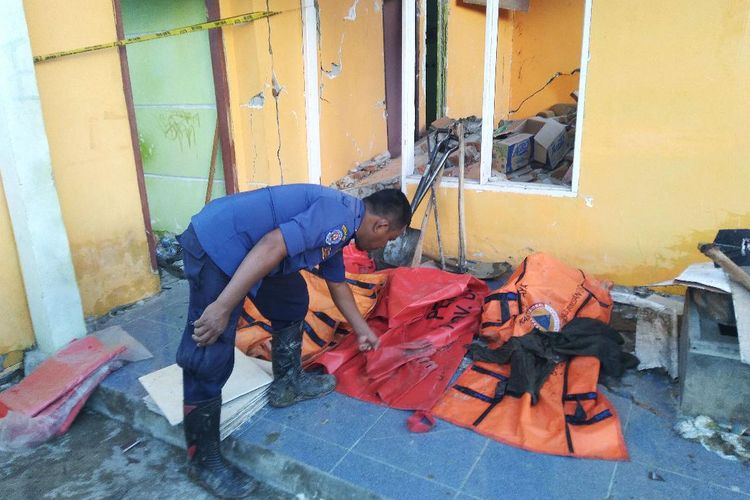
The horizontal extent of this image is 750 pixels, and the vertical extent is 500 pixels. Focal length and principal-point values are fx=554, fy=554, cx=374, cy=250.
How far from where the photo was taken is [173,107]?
17.1 feet

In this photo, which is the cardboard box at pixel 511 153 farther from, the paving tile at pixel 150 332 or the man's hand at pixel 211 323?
the man's hand at pixel 211 323

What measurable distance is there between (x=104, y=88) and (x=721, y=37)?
388 centimetres

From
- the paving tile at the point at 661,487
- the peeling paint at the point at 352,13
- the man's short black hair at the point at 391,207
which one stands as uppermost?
the peeling paint at the point at 352,13

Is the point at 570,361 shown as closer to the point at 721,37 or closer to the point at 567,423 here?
the point at 567,423

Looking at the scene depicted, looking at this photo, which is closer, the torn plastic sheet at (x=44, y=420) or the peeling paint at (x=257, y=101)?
the torn plastic sheet at (x=44, y=420)

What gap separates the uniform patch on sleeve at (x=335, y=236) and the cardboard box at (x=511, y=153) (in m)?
2.75

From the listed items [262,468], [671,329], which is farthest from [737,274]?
[262,468]

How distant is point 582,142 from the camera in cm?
371

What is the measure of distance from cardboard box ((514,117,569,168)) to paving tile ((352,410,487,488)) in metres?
3.08

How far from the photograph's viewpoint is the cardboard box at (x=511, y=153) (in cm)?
464

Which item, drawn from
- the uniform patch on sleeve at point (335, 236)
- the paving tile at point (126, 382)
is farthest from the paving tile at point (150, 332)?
the uniform patch on sleeve at point (335, 236)

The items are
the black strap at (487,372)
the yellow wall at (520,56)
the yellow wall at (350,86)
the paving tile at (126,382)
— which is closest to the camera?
the black strap at (487,372)

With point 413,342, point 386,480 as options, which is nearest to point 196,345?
point 386,480

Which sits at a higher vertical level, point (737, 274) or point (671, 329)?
point (737, 274)
